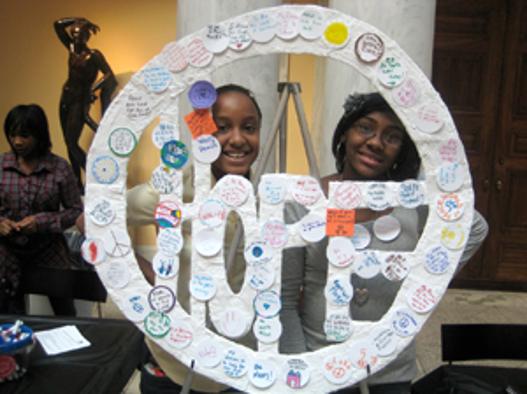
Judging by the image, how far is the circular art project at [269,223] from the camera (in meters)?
0.85

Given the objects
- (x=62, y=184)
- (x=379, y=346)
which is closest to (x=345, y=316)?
(x=379, y=346)

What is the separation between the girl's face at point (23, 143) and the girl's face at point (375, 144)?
5.03 feet

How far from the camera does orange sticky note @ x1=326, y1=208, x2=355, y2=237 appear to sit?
0.88m

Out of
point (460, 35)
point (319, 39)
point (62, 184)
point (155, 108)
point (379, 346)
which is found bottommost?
point (379, 346)

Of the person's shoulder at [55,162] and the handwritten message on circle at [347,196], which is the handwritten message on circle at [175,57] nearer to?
the handwritten message on circle at [347,196]

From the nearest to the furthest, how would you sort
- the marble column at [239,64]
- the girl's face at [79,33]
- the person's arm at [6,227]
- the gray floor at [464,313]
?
the marble column at [239,64] < the person's arm at [6,227] < the gray floor at [464,313] < the girl's face at [79,33]

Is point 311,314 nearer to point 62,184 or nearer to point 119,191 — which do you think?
point 119,191

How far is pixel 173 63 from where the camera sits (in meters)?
0.86

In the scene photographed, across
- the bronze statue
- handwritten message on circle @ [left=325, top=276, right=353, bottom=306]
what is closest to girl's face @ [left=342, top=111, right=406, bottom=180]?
handwritten message on circle @ [left=325, top=276, right=353, bottom=306]

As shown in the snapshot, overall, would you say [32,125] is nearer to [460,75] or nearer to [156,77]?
[156,77]

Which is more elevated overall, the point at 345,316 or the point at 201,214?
the point at 201,214

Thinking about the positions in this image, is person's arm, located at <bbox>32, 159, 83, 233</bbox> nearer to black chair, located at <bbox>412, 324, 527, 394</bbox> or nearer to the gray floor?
the gray floor

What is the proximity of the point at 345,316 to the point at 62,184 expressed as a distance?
5.06 feet

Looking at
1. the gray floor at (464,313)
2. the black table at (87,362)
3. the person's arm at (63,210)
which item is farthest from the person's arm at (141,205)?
the gray floor at (464,313)
